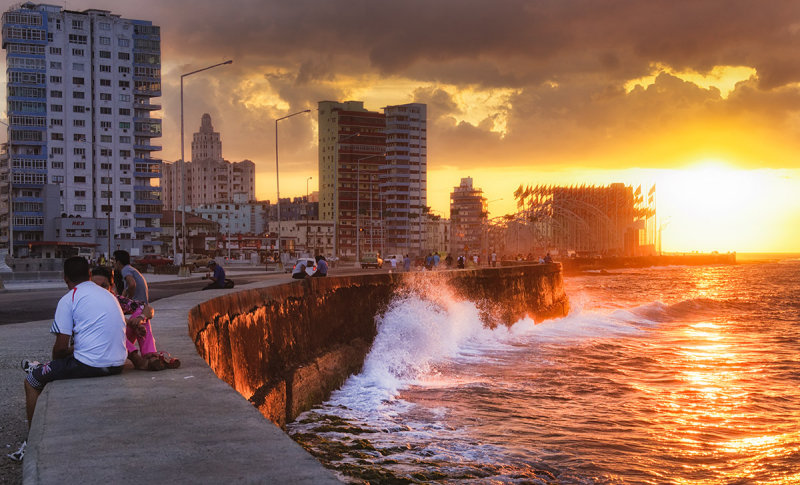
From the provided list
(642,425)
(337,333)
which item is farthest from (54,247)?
(642,425)

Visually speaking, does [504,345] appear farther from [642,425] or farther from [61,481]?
[61,481]

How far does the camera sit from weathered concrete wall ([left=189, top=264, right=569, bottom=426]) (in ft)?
42.7

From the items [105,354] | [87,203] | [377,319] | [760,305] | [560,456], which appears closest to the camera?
[105,354]

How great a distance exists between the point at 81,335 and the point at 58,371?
42 cm

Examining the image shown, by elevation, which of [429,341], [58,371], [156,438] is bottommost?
[429,341]

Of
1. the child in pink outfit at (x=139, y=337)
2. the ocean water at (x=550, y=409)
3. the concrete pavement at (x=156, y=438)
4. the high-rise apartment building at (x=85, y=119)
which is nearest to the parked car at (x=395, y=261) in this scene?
the ocean water at (x=550, y=409)

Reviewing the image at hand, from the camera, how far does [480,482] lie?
9.71 metres

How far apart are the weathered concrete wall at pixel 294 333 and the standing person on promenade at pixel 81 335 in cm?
397

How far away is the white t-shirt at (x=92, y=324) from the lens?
6695mm

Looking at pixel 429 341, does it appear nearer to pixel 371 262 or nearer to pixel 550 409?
pixel 550 409

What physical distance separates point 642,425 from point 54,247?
101 m

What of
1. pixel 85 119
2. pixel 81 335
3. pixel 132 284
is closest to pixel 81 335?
pixel 81 335

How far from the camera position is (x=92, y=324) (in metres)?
6.82

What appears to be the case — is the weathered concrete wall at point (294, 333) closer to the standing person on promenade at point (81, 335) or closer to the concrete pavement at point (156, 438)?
the standing person on promenade at point (81, 335)
